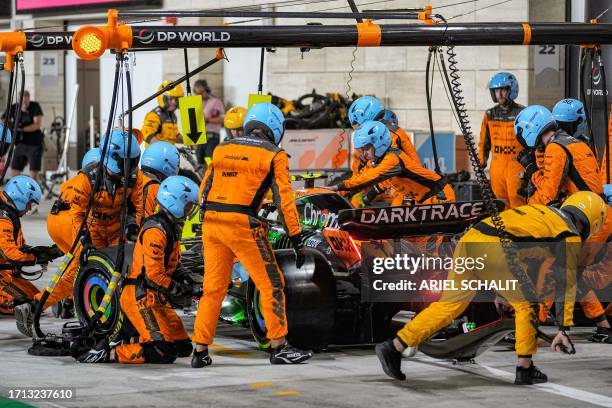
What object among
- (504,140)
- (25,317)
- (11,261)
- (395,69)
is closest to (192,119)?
(11,261)

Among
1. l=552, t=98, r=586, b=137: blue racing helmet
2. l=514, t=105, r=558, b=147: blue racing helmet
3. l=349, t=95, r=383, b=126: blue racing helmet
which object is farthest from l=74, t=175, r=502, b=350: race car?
l=552, t=98, r=586, b=137: blue racing helmet

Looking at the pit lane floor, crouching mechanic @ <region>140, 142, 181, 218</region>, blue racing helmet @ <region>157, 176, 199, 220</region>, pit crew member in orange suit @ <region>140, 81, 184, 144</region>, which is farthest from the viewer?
pit crew member in orange suit @ <region>140, 81, 184, 144</region>

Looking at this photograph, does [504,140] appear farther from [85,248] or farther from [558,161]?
[85,248]

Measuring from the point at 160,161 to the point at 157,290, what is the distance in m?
2.06

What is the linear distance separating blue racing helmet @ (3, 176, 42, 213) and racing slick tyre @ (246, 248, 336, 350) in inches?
119

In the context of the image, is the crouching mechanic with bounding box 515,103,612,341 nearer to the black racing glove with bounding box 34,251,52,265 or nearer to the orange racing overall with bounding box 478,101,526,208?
A: the orange racing overall with bounding box 478,101,526,208

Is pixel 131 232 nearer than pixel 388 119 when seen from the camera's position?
Yes

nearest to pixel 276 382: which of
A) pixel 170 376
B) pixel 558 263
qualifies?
pixel 170 376

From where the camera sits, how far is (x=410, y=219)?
1023 cm

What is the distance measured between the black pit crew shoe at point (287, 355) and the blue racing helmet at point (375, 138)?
8.74ft

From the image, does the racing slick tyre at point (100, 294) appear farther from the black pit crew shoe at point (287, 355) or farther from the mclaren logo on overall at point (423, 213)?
the mclaren logo on overall at point (423, 213)

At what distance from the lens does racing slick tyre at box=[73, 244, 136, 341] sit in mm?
10328

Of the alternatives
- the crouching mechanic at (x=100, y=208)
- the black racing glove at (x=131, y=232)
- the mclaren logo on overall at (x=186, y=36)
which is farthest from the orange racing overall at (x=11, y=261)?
the mclaren logo on overall at (x=186, y=36)

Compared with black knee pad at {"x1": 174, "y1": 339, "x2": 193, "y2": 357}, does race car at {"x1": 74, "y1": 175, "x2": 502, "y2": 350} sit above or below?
above
